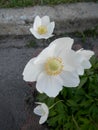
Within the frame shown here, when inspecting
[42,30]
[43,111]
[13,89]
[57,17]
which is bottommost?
[13,89]

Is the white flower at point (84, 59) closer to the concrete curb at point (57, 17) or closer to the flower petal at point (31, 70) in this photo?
the flower petal at point (31, 70)

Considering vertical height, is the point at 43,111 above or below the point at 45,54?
below

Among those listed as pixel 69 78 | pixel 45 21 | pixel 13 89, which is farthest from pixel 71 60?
pixel 13 89

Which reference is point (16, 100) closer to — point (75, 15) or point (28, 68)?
point (75, 15)

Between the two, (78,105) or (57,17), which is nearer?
(78,105)

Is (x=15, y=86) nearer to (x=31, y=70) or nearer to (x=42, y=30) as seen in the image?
(x=42, y=30)

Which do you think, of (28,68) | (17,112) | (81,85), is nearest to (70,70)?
(28,68)
